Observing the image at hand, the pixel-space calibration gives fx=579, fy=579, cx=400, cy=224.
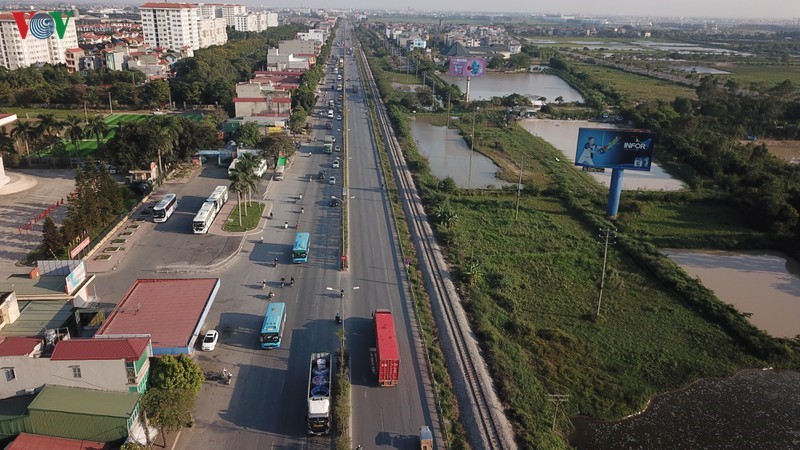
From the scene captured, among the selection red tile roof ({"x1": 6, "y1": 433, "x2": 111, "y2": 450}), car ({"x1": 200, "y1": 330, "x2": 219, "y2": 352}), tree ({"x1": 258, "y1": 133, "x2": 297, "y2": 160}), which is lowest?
car ({"x1": 200, "y1": 330, "x2": 219, "y2": 352})

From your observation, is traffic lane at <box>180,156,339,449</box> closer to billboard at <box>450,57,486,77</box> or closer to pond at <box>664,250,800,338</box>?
pond at <box>664,250,800,338</box>

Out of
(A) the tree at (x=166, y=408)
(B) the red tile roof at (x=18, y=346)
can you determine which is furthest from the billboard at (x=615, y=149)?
(B) the red tile roof at (x=18, y=346)

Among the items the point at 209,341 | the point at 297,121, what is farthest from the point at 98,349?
the point at 297,121

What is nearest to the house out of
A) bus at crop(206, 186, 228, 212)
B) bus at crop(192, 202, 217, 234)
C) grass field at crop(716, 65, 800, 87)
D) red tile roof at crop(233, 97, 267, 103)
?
bus at crop(192, 202, 217, 234)

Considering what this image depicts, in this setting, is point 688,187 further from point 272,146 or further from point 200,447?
point 200,447

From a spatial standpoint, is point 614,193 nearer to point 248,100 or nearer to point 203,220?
point 203,220

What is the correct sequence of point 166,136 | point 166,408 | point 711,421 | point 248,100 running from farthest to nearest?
point 248,100 < point 166,136 < point 711,421 < point 166,408
